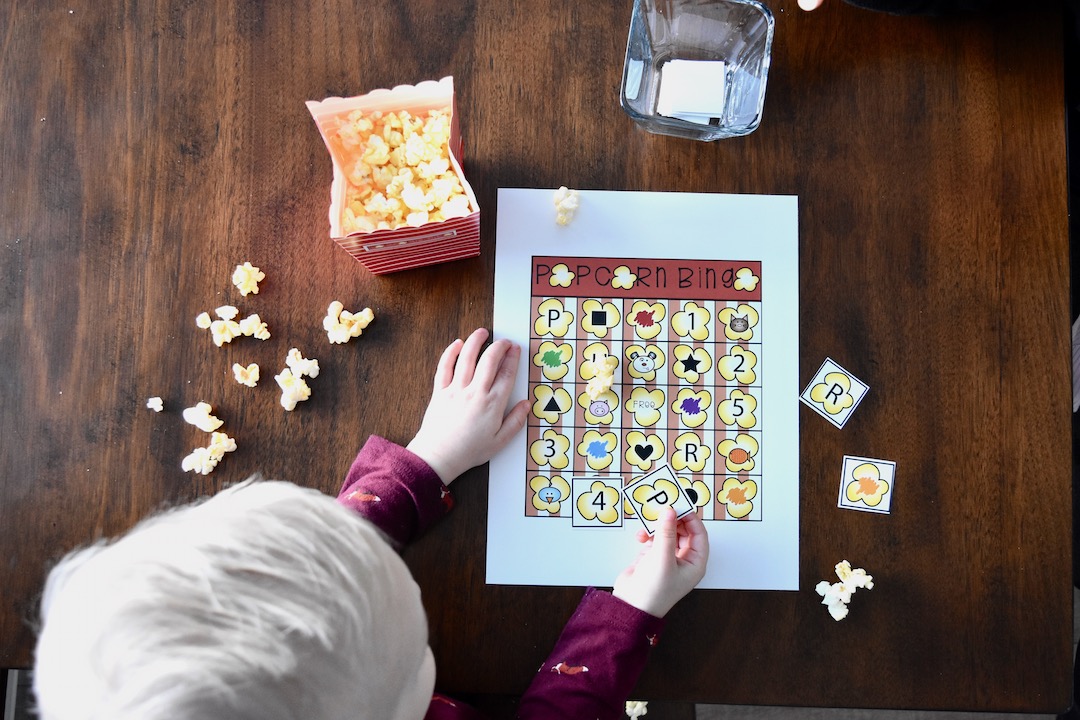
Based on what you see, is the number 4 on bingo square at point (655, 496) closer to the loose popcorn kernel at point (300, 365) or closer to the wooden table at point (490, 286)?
the wooden table at point (490, 286)

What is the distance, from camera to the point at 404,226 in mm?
781

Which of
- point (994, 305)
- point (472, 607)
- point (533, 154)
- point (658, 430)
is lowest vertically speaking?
point (472, 607)

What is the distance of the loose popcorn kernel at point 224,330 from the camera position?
2.90 feet

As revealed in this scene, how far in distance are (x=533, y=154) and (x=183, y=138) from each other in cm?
40

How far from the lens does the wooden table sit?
0.86 m

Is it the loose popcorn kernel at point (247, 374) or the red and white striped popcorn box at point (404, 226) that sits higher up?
the red and white striped popcorn box at point (404, 226)

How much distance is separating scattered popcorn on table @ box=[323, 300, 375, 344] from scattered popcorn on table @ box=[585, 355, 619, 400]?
0.84ft

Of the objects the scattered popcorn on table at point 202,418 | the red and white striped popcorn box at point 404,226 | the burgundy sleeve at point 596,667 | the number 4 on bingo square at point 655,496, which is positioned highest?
the red and white striped popcorn box at point 404,226

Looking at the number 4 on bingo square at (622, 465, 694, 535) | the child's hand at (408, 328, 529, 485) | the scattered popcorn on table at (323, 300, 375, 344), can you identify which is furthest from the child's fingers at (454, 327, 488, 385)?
the number 4 on bingo square at (622, 465, 694, 535)

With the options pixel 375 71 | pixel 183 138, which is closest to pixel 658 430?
pixel 375 71

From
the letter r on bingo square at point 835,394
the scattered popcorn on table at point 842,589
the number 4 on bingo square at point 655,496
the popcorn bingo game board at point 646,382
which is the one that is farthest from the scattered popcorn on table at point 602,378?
the scattered popcorn on table at point 842,589

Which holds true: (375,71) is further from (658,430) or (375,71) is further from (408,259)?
(658,430)

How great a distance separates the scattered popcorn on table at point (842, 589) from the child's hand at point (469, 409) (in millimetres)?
377

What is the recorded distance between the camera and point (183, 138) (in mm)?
912
